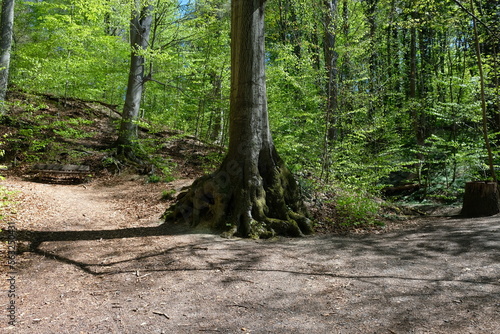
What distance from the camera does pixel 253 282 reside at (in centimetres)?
360

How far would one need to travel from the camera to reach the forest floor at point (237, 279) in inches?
107

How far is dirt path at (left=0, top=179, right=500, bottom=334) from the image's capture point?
271 cm

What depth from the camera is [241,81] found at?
19.7 feet

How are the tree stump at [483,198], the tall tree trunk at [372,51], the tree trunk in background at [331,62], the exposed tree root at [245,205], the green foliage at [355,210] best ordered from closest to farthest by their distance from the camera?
the exposed tree root at [245,205], the green foliage at [355,210], the tree stump at [483,198], the tree trunk in background at [331,62], the tall tree trunk at [372,51]

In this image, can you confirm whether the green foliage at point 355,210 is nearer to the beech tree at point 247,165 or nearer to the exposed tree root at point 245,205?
the exposed tree root at point 245,205

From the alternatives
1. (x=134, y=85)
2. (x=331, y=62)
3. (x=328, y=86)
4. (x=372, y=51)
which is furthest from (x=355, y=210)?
(x=134, y=85)

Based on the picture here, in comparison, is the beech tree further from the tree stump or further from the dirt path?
the tree stump

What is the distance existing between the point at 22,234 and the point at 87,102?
13.3m

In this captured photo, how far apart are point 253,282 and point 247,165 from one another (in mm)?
2692

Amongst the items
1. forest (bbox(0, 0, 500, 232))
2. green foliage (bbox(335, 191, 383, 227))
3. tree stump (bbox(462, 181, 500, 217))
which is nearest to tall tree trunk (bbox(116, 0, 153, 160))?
forest (bbox(0, 0, 500, 232))

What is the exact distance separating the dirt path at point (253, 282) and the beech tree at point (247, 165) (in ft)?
2.12

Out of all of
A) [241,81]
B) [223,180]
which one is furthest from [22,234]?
[241,81]

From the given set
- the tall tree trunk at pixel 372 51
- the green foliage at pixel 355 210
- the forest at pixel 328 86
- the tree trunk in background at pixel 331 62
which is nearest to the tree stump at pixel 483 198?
the forest at pixel 328 86

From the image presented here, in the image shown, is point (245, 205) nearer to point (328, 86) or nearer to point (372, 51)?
point (328, 86)
